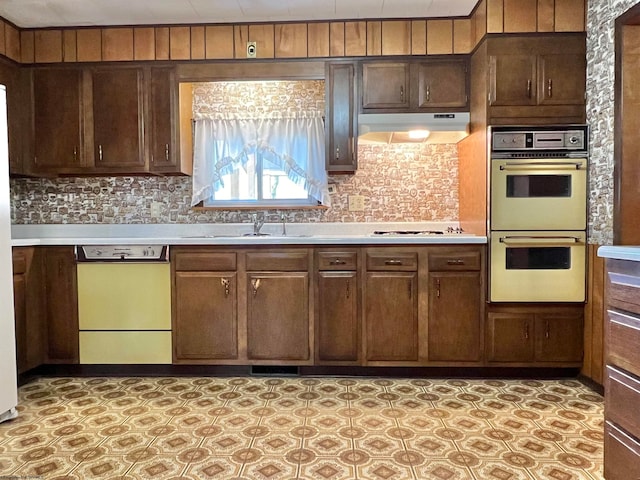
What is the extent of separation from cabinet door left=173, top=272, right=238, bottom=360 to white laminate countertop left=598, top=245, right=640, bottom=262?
2178 mm

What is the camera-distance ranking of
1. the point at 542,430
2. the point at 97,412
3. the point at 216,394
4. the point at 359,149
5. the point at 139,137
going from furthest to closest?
the point at 359,149 → the point at 139,137 → the point at 216,394 → the point at 97,412 → the point at 542,430

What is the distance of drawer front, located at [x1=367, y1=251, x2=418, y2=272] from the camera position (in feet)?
9.82

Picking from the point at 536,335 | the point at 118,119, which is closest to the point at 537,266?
the point at 536,335

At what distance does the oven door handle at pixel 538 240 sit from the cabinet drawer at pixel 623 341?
1.27 meters

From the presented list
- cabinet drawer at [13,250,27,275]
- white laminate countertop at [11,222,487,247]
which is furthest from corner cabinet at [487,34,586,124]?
cabinet drawer at [13,250,27,275]

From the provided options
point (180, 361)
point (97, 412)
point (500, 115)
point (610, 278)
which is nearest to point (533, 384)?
point (610, 278)

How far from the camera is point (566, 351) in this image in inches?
115

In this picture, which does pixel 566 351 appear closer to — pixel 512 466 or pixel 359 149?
pixel 512 466

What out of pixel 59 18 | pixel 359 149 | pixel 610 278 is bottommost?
pixel 610 278

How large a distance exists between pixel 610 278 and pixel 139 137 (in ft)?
9.89

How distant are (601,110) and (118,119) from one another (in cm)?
320

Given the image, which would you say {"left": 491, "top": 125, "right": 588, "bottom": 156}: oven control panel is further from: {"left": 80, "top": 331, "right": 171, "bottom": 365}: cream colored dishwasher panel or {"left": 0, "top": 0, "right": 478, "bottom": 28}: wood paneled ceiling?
{"left": 80, "top": 331, "right": 171, "bottom": 365}: cream colored dishwasher panel

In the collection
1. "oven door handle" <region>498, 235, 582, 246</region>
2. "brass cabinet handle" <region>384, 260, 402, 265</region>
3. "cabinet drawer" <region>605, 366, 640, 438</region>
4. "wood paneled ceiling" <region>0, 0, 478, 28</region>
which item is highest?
"wood paneled ceiling" <region>0, 0, 478, 28</region>

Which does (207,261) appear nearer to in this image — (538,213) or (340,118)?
(340,118)
